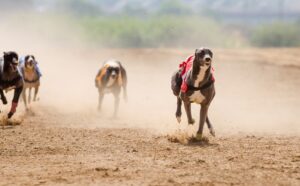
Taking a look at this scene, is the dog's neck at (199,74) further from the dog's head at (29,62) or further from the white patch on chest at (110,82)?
the white patch on chest at (110,82)

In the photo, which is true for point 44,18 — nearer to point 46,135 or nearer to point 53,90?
point 53,90

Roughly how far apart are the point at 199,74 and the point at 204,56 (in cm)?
42

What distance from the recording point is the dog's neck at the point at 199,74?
34.2 feet

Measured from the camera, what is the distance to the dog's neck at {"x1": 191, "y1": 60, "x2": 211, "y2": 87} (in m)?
10.4

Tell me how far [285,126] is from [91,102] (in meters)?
7.23

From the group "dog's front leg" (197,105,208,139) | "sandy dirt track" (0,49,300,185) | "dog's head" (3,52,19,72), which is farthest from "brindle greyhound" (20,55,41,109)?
"dog's front leg" (197,105,208,139)

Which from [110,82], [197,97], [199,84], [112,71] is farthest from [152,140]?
[110,82]

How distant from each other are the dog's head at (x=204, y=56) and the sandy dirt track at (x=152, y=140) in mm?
1215

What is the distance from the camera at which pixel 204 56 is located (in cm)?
1012

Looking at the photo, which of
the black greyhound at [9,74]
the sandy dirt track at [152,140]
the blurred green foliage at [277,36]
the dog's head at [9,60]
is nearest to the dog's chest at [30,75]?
the sandy dirt track at [152,140]

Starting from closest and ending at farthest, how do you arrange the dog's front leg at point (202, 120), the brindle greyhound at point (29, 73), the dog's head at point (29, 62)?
the dog's front leg at point (202, 120) → the dog's head at point (29, 62) → the brindle greyhound at point (29, 73)

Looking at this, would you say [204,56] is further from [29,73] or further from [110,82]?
[110,82]

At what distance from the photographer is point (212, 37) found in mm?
48844

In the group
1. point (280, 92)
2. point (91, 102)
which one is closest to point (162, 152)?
point (91, 102)
